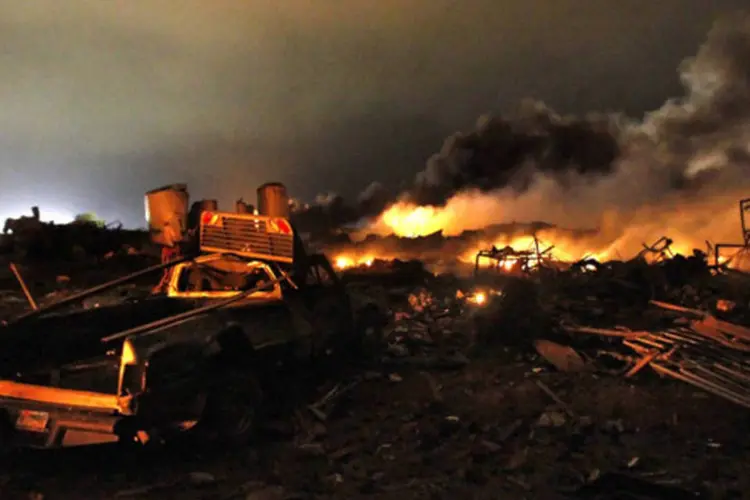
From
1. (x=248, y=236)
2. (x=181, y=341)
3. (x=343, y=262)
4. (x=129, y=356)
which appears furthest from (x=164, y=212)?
(x=343, y=262)

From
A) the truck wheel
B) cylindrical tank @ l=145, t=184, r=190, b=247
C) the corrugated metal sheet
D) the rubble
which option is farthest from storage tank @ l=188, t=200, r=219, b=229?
the truck wheel

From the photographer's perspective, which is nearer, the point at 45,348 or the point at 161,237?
the point at 45,348

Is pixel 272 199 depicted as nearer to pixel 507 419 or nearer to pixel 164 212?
pixel 164 212

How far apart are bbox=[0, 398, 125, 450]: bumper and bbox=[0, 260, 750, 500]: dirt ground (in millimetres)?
371

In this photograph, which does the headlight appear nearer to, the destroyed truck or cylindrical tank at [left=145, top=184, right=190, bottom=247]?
the destroyed truck

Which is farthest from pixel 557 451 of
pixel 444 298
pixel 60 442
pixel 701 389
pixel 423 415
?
pixel 444 298

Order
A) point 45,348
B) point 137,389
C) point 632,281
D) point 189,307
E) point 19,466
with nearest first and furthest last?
point 137,389 → point 19,466 → point 45,348 → point 189,307 → point 632,281

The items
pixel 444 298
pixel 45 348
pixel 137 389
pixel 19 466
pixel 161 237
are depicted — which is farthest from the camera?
pixel 444 298

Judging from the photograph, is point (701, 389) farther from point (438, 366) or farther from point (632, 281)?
point (632, 281)

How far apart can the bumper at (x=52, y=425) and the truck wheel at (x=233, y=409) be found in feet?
3.01

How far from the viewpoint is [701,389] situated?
24.9ft

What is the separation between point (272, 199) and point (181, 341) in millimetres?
4424

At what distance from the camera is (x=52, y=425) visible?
474 cm

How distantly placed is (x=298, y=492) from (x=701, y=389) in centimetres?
546
